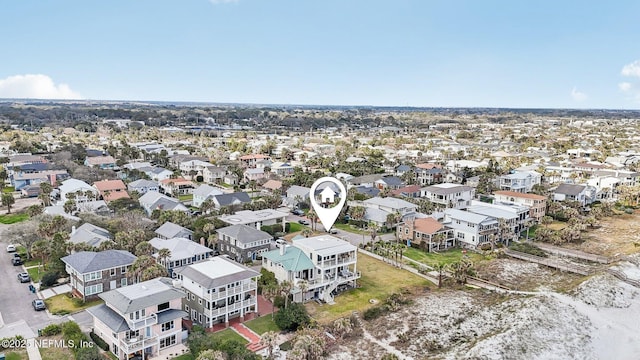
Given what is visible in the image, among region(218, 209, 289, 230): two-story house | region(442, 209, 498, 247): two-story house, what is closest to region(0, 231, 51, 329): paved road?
region(218, 209, 289, 230): two-story house

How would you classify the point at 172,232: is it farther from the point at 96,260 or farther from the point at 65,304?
the point at 65,304

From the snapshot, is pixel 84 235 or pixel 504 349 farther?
pixel 84 235

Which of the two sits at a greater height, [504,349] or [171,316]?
[171,316]

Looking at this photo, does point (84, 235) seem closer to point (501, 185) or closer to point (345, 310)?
point (345, 310)

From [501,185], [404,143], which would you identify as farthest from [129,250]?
[404,143]

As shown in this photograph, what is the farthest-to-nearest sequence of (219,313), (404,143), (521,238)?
(404,143)
(521,238)
(219,313)

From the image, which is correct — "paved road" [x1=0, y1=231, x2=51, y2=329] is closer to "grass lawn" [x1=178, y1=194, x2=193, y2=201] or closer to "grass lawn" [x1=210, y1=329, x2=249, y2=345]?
"grass lawn" [x1=210, y1=329, x2=249, y2=345]

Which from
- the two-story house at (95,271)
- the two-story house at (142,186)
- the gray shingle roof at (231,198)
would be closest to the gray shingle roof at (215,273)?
the two-story house at (95,271)
